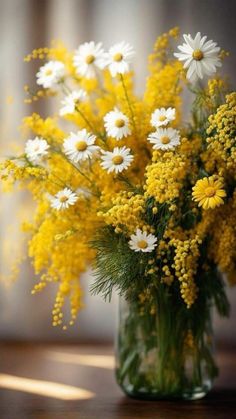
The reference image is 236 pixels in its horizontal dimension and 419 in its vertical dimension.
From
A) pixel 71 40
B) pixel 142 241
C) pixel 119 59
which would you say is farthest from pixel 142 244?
pixel 71 40

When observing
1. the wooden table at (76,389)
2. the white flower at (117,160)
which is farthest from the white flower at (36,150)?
the wooden table at (76,389)

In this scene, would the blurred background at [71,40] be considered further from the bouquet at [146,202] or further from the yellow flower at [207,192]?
the yellow flower at [207,192]

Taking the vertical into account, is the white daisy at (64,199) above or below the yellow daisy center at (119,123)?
below

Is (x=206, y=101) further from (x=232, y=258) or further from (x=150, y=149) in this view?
(x=232, y=258)

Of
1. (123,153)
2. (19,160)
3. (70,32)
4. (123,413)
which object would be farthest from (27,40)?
(123,413)

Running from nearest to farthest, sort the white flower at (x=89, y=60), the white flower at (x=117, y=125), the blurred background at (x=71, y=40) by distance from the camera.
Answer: the white flower at (x=117, y=125), the white flower at (x=89, y=60), the blurred background at (x=71, y=40)

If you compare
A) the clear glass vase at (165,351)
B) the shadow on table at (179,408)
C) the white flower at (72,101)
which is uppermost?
the white flower at (72,101)

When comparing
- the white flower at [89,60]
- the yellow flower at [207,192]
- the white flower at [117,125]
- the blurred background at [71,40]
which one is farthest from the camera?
the blurred background at [71,40]

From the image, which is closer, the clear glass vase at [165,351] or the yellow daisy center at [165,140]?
the yellow daisy center at [165,140]

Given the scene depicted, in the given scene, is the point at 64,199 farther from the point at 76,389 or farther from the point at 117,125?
the point at 76,389
